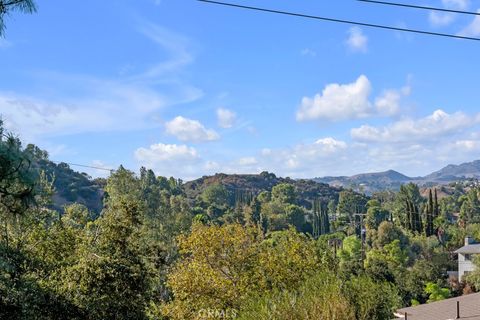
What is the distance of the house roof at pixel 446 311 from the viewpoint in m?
12.4

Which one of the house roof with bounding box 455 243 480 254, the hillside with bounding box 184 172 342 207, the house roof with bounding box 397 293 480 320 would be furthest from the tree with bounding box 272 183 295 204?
the house roof with bounding box 397 293 480 320

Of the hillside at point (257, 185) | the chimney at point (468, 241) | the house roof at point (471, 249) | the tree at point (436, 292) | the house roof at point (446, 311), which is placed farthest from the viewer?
the hillside at point (257, 185)

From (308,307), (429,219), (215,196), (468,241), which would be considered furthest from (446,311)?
(215,196)

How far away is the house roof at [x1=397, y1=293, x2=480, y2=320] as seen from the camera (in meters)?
12.4

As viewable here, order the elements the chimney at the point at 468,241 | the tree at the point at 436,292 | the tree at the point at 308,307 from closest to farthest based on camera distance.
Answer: the tree at the point at 308,307 < the tree at the point at 436,292 < the chimney at the point at 468,241

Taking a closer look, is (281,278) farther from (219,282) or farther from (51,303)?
(51,303)

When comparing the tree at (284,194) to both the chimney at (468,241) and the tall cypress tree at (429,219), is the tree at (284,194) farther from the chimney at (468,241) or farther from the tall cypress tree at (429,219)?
the chimney at (468,241)

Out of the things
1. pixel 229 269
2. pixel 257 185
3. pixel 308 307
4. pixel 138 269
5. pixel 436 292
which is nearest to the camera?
pixel 308 307

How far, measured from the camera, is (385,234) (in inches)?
2096

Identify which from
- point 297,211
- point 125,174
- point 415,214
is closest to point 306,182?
point 297,211

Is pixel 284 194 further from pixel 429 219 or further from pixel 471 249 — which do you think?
pixel 471 249

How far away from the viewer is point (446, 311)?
44.0 ft

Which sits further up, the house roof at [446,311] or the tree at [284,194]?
the tree at [284,194]

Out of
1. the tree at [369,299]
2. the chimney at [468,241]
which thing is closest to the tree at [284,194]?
the chimney at [468,241]
